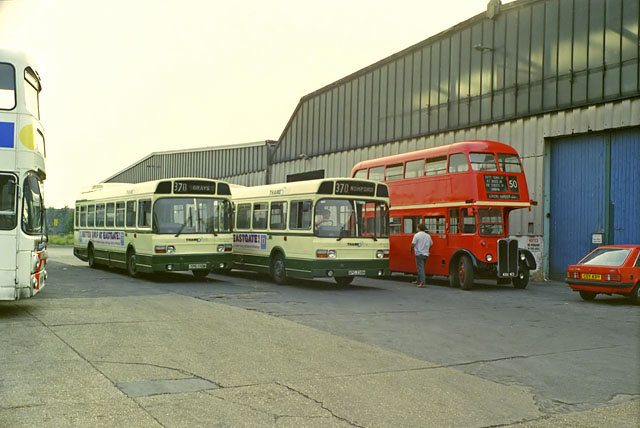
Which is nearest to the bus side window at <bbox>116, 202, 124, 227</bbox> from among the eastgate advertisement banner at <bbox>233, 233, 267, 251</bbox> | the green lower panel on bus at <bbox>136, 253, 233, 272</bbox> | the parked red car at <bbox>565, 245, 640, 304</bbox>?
the green lower panel on bus at <bbox>136, 253, 233, 272</bbox>

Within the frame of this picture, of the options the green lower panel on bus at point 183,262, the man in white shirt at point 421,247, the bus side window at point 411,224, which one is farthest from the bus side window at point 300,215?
the bus side window at point 411,224

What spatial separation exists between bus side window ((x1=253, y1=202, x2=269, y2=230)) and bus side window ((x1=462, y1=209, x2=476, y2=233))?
580 centimetres

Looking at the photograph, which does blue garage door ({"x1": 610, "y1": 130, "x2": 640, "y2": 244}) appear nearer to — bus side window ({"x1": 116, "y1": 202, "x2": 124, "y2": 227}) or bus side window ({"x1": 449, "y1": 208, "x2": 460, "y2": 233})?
bus side window ({"x1": 449, "y1": 208, "x2": 460, "y2": 233})

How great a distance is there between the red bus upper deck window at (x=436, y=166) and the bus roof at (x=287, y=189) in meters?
2.69

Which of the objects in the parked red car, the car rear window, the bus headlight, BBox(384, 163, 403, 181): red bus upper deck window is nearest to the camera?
the parked red car

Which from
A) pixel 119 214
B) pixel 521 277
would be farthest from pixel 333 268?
pixel 119 214

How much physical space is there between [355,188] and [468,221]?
12.1ft

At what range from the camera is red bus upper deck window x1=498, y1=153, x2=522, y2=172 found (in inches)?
764

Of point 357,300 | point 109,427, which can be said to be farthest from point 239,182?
point 109,427

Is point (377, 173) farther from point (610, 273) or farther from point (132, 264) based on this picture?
point (610, 273)

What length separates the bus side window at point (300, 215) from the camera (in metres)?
17.8

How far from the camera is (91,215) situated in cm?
2462

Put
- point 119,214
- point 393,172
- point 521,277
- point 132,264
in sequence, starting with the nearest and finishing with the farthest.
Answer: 1. point 521,277
2. point 132,264
3. point 119,214
4. point 393,172

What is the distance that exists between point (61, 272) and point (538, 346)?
17.7 m
